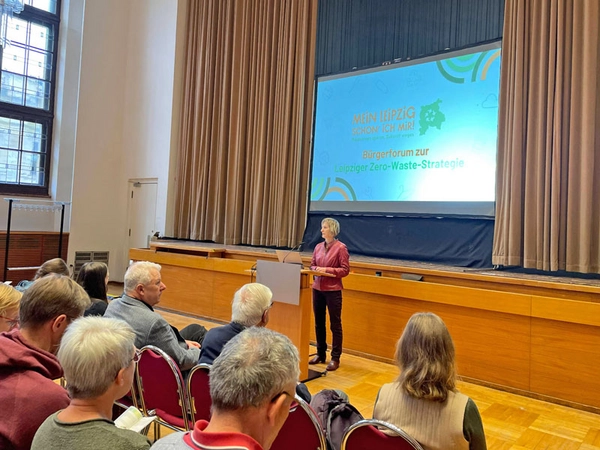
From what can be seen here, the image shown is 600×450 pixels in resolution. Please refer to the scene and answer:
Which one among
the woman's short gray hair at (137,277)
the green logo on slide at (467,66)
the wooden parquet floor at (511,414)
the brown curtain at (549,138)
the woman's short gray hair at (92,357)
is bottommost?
the wooden parquet floor at (511,414)

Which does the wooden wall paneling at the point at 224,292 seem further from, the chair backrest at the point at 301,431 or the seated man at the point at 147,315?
the chair backrest at the point at 301,431

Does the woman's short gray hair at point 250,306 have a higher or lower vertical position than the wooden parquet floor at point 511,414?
higher

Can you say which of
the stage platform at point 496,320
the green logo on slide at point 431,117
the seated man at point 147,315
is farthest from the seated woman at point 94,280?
the green logo on slide at point 431,117

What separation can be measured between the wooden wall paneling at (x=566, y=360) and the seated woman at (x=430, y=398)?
8.12ft

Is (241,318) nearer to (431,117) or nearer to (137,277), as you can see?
(137,277)

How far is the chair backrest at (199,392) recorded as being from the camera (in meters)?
1.91

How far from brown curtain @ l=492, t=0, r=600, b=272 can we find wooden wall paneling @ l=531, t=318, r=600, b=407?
30.7 inches

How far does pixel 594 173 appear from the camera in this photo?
4082mm

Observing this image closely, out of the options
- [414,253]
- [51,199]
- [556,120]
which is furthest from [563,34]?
[51,199]

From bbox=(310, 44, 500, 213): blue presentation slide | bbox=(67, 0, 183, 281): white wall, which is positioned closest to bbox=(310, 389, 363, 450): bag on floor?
bbox=(310, 44, 500, 213): blue presentation slide

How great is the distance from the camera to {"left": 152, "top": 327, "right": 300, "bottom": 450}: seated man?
0.94 metres

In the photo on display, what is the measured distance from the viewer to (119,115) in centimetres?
881

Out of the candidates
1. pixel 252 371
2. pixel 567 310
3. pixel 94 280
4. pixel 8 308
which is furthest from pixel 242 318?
pixel 567 310

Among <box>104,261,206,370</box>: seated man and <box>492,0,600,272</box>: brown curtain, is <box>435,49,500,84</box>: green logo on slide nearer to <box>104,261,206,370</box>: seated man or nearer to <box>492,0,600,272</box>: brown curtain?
<box>492,0,600,272</box>: brown curtain
